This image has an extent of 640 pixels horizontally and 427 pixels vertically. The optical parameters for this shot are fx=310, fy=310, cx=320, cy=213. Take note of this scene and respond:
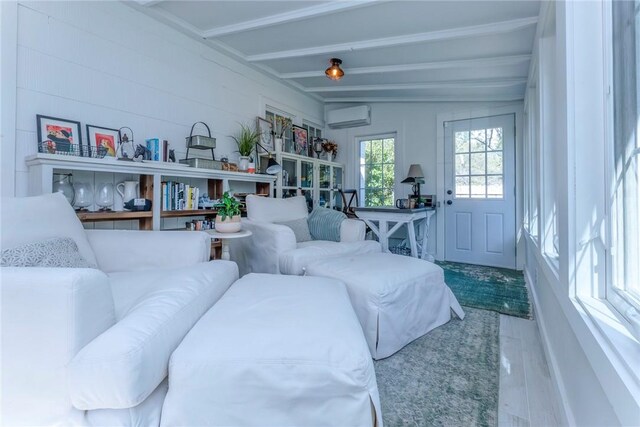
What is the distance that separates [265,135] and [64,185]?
7.02 ft

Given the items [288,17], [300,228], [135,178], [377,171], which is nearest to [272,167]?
[300,228]

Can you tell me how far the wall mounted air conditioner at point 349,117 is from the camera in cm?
452

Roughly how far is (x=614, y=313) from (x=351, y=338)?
2.51 feet

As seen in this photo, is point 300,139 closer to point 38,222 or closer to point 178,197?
point 178,197

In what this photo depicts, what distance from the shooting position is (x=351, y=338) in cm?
101

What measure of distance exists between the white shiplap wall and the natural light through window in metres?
2.81

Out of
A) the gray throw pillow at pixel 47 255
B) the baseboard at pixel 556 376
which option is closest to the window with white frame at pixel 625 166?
the baseboard at pixel 556 376

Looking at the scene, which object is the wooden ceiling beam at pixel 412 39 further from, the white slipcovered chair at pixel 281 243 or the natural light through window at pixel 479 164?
the natural light through window at pixel 479 164

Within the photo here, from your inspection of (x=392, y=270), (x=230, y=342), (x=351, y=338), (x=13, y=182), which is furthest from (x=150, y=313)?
(x=13, y=182)

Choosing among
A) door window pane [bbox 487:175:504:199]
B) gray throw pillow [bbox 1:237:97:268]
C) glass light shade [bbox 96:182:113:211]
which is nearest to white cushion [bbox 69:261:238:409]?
gray throw pillow [bbox 1:237:97:268]

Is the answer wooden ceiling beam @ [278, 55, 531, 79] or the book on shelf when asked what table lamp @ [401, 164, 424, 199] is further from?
the book on shelf

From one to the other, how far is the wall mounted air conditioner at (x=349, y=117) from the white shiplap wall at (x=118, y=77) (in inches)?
64.3

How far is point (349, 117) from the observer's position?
4629 mm

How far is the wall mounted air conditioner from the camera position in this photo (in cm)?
452
